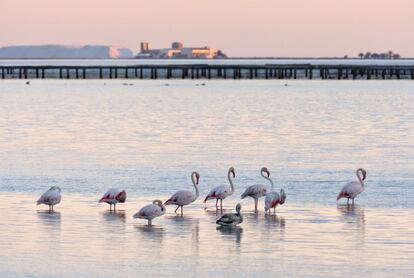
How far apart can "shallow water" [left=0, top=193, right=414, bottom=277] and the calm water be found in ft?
0.09

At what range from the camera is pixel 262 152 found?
3722 cm

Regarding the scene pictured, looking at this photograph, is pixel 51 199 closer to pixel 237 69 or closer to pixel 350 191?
pixel 350 191

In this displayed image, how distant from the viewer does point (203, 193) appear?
25797mm

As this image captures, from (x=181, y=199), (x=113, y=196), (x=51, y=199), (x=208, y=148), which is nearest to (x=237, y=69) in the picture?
(x=208, y=148)

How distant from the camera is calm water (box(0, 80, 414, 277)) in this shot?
16.7 metres

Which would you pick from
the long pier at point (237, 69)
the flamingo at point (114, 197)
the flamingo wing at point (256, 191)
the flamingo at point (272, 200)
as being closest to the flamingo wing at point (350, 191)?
the flamingo wing at point (256, 191)

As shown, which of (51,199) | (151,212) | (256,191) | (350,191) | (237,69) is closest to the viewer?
(151,212)

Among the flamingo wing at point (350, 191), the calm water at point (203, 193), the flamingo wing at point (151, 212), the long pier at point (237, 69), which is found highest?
the flamingo wing at point (151, 212)

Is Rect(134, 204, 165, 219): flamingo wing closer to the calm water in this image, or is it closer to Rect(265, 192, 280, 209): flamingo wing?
the calm water

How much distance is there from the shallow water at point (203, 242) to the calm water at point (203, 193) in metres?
0.03

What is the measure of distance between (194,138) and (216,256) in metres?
27.5

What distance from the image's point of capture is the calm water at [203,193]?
16703mm

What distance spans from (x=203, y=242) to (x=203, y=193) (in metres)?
7.42

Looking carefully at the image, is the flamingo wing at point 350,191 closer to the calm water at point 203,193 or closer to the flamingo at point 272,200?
the calm water at point 203,193
